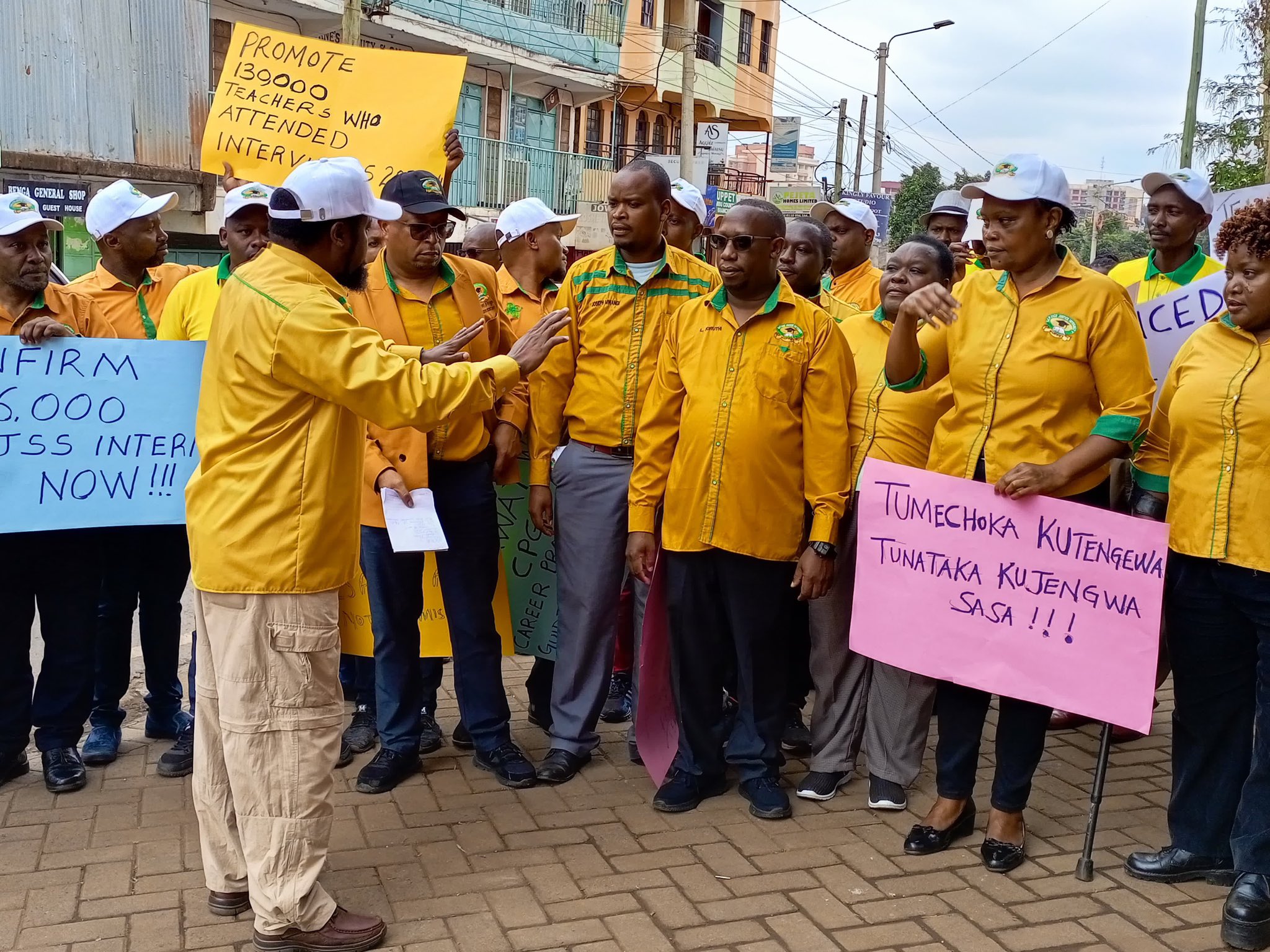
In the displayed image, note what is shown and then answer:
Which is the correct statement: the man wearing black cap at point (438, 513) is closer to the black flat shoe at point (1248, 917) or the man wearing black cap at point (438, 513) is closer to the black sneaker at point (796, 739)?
the black sneaker at point (796, 739)

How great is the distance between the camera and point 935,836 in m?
4.24

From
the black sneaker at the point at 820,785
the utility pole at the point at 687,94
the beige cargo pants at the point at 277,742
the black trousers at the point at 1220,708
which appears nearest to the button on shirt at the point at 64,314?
the beige cargo pants at the point at 277,742

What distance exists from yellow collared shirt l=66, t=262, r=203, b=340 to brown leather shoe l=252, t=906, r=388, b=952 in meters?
2.65

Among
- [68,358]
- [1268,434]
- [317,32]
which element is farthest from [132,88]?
[1268,434]

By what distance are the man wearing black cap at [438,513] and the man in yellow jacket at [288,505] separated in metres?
1.05

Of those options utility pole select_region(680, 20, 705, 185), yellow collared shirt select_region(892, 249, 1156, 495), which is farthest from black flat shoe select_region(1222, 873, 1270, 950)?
utility pole select_region(680, 20, 705, 185)

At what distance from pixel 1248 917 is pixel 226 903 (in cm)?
307

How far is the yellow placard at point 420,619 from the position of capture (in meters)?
4.96

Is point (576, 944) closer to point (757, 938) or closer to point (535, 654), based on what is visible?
point (757, 938)

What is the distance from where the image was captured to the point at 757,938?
11.8 feet

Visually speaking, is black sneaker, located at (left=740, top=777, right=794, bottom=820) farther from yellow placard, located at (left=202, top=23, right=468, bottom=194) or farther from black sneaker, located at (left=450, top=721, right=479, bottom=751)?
yellow placard, located at (left=202, top=23, right=468, bottom=194)

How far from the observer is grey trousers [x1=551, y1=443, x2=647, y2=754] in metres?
4.84

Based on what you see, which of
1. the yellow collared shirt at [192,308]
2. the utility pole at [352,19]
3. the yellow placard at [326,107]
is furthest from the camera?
the utility pole at [352,19]

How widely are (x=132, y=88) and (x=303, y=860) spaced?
1476 centimetres
